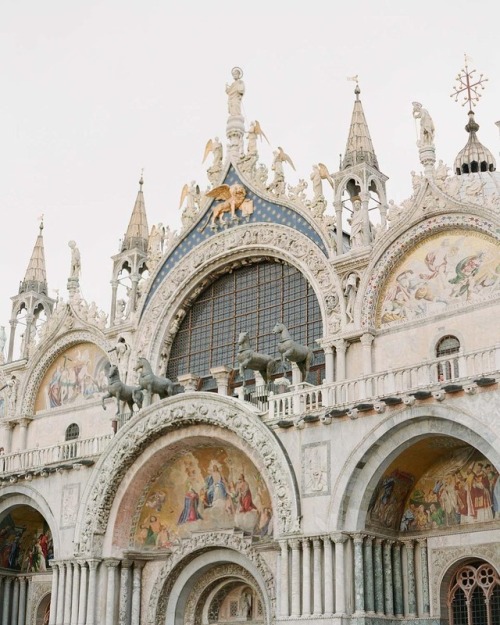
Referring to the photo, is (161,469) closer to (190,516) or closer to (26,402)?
(190,516)

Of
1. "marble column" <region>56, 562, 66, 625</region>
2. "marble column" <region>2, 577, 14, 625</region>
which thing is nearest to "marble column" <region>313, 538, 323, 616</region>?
"marble column" <region>56, 562, 66, 625</region>

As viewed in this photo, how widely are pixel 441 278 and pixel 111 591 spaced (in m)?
11.5

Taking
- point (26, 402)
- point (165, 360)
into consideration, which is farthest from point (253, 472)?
point (26, 402)

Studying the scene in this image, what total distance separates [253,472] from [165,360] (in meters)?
6.45

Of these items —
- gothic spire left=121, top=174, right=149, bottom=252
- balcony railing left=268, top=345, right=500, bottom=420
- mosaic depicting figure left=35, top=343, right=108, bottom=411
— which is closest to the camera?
balcony railing left=268, top=345, right=500, bottom=420

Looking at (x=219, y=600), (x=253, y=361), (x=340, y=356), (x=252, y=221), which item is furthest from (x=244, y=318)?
(x=219, y=600)

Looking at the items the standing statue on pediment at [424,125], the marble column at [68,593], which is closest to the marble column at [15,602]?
the marble column at [68,593]

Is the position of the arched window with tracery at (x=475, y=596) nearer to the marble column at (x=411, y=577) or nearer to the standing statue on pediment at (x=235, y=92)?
the marble column at (x=411, y=577)

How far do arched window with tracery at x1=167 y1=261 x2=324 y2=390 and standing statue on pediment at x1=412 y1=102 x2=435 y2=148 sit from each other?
5.00 m

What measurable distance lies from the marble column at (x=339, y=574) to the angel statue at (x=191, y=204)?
1223cm

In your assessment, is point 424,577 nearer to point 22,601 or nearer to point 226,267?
point 226,267

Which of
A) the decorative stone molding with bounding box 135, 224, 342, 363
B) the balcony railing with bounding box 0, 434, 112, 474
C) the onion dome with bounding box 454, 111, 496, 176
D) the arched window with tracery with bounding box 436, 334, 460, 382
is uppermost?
the onion dome with bounding box 454, 111, 496, 176

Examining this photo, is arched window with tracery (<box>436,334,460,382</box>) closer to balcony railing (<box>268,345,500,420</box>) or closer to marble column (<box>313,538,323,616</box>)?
balcony railing (<box>268,345,500,420</box>)

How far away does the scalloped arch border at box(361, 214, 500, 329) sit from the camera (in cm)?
2344
